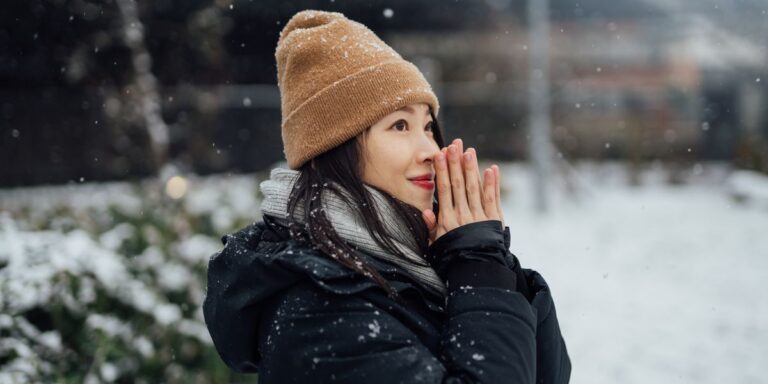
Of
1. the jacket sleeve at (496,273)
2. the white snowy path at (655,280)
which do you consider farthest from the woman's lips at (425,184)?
the white snowy path at (655,280)

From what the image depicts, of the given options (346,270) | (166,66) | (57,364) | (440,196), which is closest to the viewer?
(346,270)

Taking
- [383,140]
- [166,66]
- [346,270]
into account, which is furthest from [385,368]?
[166,66]

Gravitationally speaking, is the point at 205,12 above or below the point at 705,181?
above

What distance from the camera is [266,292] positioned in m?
1.41

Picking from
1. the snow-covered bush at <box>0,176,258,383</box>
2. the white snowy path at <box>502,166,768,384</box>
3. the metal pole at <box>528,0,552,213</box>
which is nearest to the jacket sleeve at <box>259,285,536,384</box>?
the snow-covered bush at <box>0,176,258,383</box>

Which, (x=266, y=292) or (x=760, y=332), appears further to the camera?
(x=760, y=332)

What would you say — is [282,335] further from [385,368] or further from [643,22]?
[643,22]

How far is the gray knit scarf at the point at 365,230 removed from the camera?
4.80 ft

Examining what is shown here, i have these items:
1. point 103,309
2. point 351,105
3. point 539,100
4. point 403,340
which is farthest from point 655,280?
point 403,340

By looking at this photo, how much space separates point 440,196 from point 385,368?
0.42 metres

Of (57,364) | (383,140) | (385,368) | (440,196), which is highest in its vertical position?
(383,140)

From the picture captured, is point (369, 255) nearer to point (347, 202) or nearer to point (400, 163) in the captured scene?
point (347, 202)

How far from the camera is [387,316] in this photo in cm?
135

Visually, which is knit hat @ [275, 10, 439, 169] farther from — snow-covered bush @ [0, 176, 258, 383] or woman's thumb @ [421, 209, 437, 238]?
snow-covered bush @ [0, 176, 258, 383]
